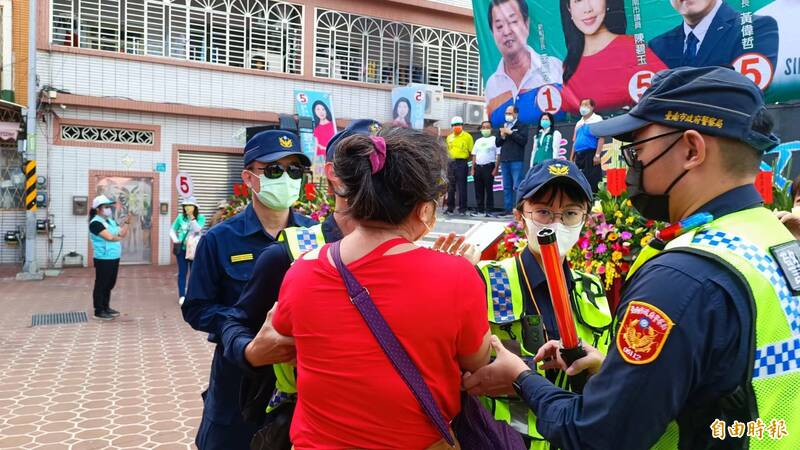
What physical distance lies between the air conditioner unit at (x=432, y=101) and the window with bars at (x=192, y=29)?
3479 millimetres

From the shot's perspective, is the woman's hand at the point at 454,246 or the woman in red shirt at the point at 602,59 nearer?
the woman's hand at the point at 454,246

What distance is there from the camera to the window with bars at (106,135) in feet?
46.9

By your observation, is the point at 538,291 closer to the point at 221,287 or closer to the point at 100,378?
the point at 221,287

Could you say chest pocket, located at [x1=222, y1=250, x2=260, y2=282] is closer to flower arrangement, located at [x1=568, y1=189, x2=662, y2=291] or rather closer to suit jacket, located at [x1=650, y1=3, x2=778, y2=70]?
flower arrangement, located at [x1=568, y1=189, x2=662, y2=291]

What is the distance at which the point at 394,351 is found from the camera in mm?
1438

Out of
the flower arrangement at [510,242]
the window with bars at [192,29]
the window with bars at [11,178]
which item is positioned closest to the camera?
the flower arrangement at [510,242]

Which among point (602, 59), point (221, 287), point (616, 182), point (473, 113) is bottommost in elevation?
point (221, 287)

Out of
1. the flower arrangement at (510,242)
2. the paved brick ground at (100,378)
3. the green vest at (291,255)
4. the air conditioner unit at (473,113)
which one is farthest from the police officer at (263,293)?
the air conditioner unit at (473,113)

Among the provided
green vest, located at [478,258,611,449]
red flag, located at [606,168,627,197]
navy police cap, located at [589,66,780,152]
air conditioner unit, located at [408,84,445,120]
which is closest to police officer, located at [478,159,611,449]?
green vest, located at [478,258,611,449]

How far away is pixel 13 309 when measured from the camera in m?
9.57

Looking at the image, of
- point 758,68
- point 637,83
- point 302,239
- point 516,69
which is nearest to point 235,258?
point 302,239

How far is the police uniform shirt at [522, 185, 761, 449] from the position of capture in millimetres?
1231

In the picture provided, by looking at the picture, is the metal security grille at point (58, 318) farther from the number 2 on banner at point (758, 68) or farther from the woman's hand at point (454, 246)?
the number 2 on banner at point (758, 68)

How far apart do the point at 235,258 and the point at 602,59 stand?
8939mm
